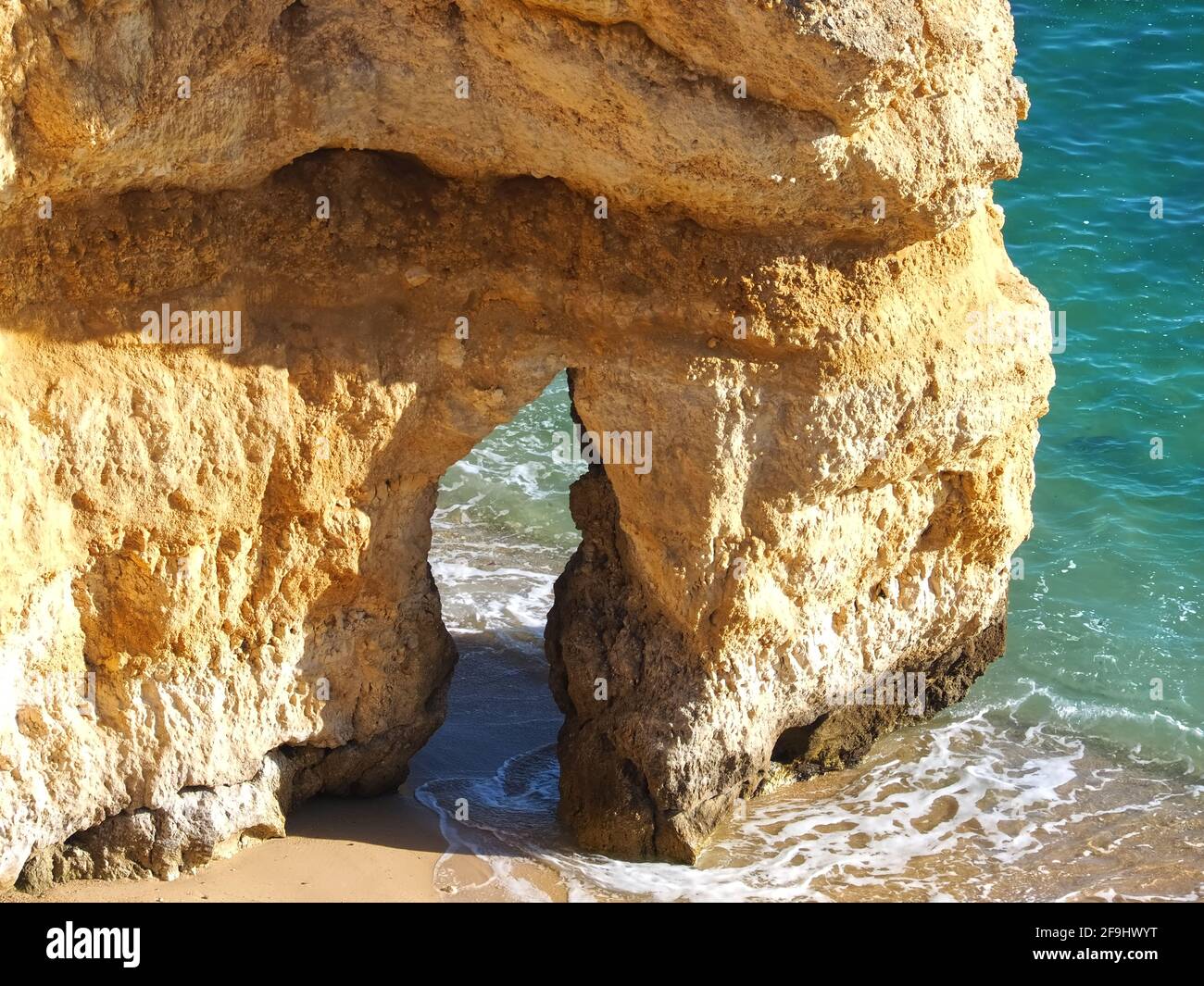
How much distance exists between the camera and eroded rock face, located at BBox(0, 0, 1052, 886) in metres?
5.30

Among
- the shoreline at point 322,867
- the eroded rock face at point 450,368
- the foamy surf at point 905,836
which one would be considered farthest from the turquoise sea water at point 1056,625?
the eroded rock face at point 450,368

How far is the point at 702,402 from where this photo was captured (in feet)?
20.5

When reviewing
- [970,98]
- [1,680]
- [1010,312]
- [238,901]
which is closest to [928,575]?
[1010,312]

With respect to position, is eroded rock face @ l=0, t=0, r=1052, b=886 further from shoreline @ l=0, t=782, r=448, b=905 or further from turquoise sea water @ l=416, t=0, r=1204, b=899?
turquoise sea water @ l=416, t=0, r=1204, b=899

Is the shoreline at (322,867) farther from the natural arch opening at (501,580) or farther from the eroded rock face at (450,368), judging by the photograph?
the natural arch opening at (501,580)

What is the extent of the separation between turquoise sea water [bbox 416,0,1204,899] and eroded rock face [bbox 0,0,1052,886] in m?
0.48

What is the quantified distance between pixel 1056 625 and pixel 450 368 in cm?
476

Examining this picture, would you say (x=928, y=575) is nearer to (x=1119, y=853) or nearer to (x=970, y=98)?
(x=1119, y=853)

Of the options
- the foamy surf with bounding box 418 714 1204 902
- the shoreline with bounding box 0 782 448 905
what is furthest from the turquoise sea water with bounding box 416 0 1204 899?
the shoreline with bounding box 0 782 448 905

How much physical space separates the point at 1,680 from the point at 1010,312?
14.6 feet

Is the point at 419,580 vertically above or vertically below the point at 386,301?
below

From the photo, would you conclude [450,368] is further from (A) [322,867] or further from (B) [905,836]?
(B) [905,836]

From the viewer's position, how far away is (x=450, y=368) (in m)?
6.33

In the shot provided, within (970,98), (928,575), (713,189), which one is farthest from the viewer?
(928,575)
